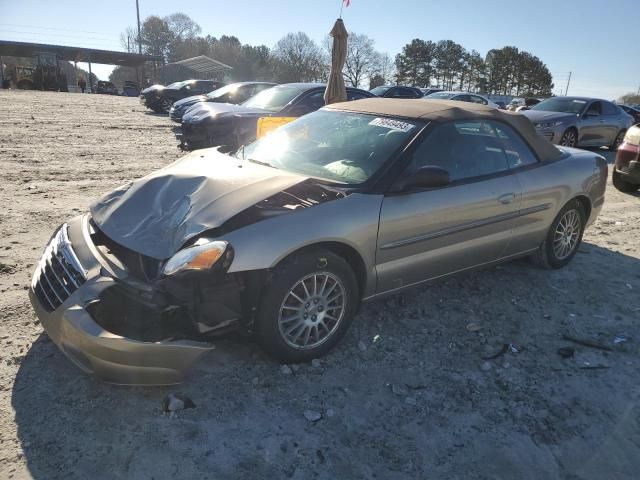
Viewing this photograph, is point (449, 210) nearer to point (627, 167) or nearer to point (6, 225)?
point (6, 225)

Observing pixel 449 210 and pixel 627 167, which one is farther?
pixel 627 167

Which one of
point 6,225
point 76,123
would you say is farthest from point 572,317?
point 76,123

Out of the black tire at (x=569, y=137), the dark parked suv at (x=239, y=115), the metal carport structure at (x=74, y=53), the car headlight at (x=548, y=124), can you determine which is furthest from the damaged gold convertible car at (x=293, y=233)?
the metal carport structure at (x=74, y=53)

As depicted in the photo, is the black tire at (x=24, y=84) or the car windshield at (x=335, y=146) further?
the black tire at (x=24, y=84)

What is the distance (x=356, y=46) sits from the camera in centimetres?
7862

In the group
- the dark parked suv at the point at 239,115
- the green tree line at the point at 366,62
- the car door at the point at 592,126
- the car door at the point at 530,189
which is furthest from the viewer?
the green tree line at the point at 366,62

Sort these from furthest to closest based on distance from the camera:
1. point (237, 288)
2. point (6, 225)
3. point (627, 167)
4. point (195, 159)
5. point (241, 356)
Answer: point (627, 167) < point (6, 225) < point (195, 159) < point (241, 356) < point (237, 288)

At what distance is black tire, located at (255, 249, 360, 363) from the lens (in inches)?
107

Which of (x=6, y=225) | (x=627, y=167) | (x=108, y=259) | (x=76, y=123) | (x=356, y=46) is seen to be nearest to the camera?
(x=108, y=259)

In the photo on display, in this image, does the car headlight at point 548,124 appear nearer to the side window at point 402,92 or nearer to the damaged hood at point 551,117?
the damaged hood at point 551,117

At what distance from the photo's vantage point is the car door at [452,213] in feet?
10.6

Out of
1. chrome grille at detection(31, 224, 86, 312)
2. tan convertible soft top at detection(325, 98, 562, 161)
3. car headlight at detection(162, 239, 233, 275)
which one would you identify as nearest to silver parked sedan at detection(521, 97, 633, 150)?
tan convertible soft top at detection(325, 98, 562, 161)

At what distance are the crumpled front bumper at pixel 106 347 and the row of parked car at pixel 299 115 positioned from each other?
2142 mm

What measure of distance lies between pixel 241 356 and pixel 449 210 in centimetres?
177
